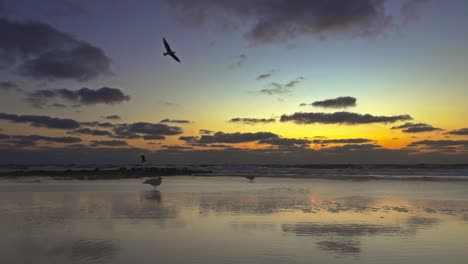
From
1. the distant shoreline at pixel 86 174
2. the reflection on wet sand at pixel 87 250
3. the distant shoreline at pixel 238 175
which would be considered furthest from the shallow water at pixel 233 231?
Answer: the distant shoreline at pixel 86 174

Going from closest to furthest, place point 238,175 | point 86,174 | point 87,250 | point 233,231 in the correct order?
point 87,250, point 233,231, point 86,174, point 238,175

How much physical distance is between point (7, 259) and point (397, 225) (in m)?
10.2

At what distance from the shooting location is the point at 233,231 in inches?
500

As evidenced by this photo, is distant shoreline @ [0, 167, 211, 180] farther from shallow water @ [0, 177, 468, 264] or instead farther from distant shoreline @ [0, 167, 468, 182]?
shallow water @ [0, 177, 468, 264]

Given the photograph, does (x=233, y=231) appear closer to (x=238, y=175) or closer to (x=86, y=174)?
(x=238, y=175)

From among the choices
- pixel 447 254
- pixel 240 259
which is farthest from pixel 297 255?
pixel 447 254

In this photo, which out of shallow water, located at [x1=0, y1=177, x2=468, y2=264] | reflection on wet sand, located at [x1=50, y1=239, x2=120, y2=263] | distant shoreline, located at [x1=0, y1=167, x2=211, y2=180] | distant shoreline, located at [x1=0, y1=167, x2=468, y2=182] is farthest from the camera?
distant shoreline, located at [x1=0, y1=167, x2=211, y2=180]

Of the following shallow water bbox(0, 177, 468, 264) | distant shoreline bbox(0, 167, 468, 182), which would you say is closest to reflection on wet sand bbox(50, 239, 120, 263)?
Answer: shallow water bbox(0, 177, 468, 264)

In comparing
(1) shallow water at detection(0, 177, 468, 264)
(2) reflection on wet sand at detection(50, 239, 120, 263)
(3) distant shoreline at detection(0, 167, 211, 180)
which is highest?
(3) distant shoreline at detection(0, 167, 211, 180)

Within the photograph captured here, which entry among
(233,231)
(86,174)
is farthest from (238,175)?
(233,231)

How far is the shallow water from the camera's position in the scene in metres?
9.76

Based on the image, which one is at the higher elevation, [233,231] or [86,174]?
[86,174]

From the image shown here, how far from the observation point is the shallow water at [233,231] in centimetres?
976

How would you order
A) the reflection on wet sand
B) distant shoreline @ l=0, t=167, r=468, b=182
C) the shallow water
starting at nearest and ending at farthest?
the reflection on wet sand → the shallow water → distant shoreline @ l=0, t=167, r=468, b=182
